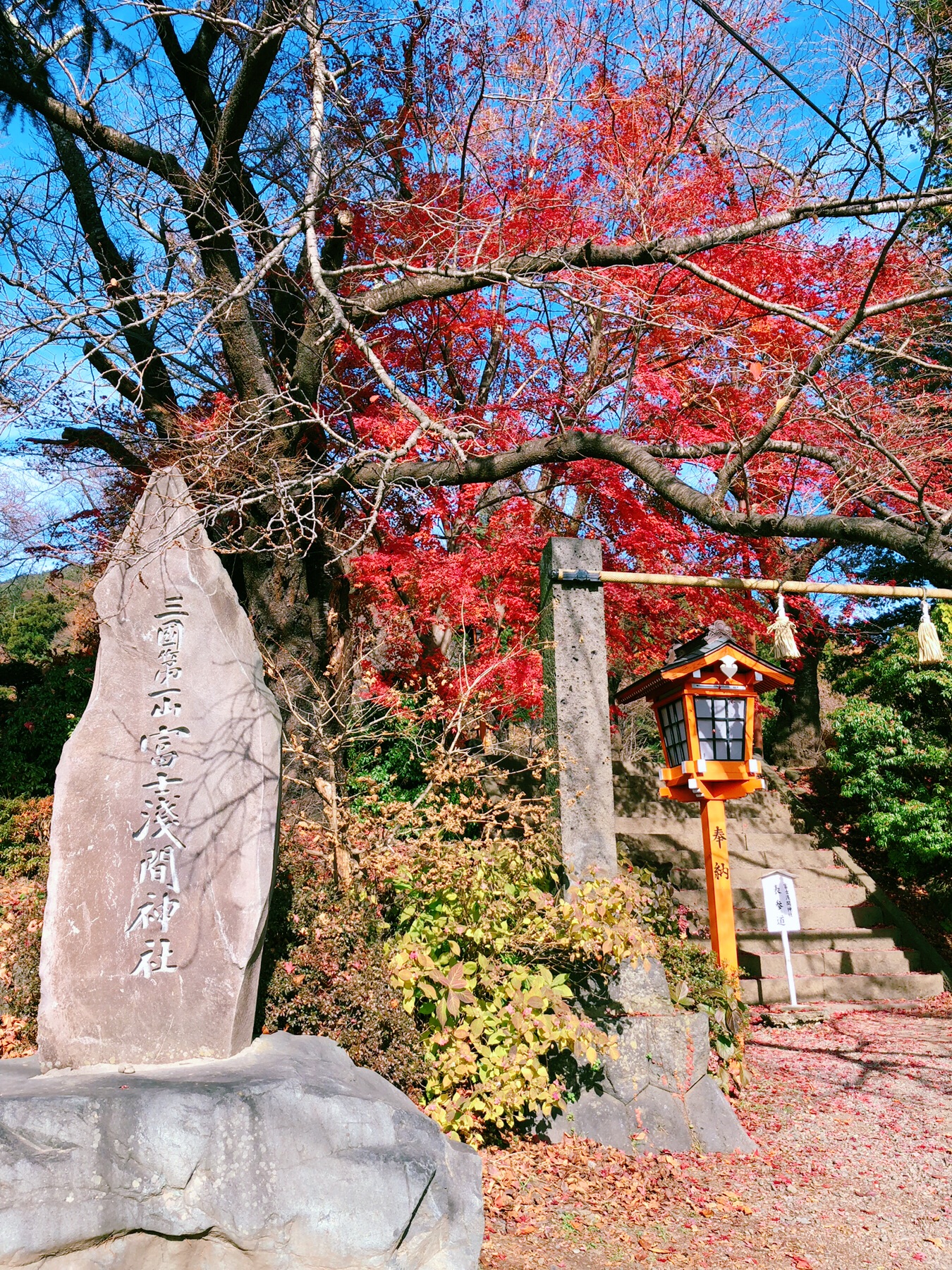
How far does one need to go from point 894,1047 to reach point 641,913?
117 inches

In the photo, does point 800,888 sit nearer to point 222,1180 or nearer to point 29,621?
point 222,1180

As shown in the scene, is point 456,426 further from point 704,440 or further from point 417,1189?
point 417,1189

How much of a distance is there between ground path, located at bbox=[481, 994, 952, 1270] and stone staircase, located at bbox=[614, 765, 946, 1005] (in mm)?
2410

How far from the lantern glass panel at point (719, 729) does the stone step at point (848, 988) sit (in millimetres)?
2832

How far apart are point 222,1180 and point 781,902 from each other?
591 cm

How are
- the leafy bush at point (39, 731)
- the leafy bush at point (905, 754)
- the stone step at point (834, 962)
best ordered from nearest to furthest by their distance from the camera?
the stone step at point (834, 962)
the leafy bush at point (39, 731)
the leafy bush at point (905, 754)

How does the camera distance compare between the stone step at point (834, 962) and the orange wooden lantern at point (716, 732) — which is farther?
the stone step at point (834, 962)

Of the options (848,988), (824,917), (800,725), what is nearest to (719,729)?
(848,988)

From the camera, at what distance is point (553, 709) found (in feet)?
19.1

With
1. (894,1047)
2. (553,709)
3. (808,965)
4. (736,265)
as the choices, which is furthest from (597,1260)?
(736,265)

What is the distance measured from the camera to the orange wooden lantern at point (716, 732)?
261 inches

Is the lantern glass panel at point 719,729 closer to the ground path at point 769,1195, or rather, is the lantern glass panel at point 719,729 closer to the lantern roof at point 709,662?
the lantern roof at point 709,662

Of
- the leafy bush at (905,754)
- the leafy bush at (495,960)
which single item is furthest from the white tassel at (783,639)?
the leafy bush at (905,754)

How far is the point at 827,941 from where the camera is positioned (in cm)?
918
